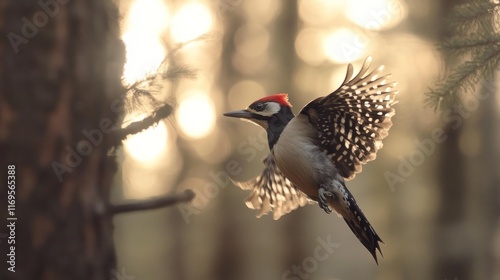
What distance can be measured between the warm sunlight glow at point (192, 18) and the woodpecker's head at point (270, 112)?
575 cm

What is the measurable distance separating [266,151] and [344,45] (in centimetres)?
220

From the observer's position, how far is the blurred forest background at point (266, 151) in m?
7.55

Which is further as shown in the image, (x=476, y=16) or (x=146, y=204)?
(x=476, y=16)

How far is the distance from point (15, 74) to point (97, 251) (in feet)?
2.11

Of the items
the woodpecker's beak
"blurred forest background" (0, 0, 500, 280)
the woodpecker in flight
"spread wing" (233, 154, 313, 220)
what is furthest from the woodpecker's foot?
"blurred forest background" (0, 0, 500, 280)

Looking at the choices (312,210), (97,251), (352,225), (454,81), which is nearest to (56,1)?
(97,251)

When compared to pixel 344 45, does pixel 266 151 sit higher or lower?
lower

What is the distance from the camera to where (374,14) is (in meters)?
7.67

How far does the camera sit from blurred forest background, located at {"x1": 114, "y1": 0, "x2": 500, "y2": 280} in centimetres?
756

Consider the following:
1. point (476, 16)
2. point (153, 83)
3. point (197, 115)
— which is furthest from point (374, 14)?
point (153, 83)

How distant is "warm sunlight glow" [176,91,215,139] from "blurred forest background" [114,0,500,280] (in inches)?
0.8

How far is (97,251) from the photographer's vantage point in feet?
6.98

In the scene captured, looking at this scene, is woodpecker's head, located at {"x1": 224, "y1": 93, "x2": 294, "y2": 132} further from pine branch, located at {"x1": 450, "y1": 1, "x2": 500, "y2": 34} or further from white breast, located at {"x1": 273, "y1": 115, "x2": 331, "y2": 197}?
pine branch, located at {"x1": 450, "y1": 1, "x2": 500, "y2": 34}

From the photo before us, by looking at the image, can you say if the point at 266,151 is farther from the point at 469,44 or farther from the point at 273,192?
the point at 469,44
